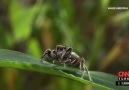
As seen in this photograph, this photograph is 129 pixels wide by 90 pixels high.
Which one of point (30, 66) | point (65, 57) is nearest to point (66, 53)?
point (65, 57)

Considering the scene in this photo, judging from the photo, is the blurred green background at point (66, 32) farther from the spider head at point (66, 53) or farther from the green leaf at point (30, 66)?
the green leaf at point (30, 66)

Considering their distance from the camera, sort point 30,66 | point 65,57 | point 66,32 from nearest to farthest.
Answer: point 30,66, point 65,57, point 66,32

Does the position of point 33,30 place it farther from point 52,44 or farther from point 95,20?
point 95,20

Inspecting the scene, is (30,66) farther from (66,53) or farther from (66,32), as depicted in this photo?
(66,32)

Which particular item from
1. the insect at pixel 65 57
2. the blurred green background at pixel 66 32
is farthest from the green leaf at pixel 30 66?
the blurred green background at pixel 66 32

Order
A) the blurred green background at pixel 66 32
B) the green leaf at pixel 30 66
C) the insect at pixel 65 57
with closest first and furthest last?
1. the green leaf at pixel 30 66
2. the insect at pixel 65 57
3. the blurred green background at pixel 66 32

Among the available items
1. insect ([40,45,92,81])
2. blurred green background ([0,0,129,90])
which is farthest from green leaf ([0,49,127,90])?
blurred green background ([0,0,129,90])

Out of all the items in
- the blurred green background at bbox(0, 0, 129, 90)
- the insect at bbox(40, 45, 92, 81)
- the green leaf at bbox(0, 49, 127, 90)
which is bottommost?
the green leaf at bbox(0, 49, 127, 90)

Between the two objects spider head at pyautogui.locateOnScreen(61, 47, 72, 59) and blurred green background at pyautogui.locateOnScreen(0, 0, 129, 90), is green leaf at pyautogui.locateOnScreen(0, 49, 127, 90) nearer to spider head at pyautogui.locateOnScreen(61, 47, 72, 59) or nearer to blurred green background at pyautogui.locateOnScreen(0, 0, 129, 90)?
spider head at pyautogui.locateOnScreen(61, 47, 72, 59)

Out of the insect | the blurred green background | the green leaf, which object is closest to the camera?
the green leaf
